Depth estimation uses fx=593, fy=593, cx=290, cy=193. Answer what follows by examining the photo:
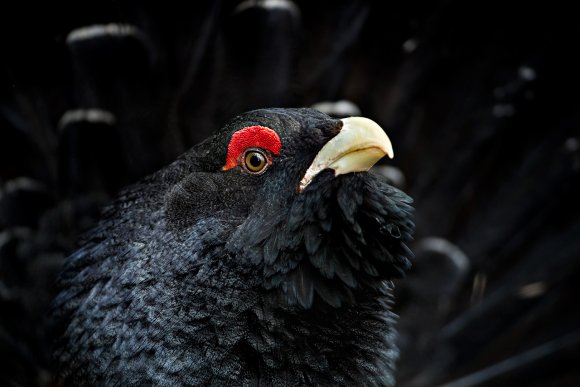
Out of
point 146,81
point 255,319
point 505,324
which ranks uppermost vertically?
point 146,81

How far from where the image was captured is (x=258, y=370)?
63.6 inches

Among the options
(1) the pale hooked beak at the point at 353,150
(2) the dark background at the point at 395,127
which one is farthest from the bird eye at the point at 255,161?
(2) the dark background at the point at 395,127

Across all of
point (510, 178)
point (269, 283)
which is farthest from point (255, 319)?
point (510, 178)

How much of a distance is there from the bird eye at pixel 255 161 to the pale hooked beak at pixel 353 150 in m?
0.12

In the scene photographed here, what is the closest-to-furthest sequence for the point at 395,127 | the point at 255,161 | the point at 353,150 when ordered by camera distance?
the point at 353,150
the point at 255,161
the point at 395,127

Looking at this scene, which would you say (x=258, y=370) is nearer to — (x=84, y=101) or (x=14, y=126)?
(x=84, y=101)

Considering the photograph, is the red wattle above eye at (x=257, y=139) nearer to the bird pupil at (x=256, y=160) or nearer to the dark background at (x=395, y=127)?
the bird pupil at (x=256, y=160)

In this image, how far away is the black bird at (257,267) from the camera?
5.20 ft

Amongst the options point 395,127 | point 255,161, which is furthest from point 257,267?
point 395,127

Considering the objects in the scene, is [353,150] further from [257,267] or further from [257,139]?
[257,267]

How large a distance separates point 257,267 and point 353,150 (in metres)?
0.41

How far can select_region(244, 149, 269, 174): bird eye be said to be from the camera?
5.40ft

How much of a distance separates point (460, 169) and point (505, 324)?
2.82 feet

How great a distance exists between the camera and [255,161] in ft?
5.43
